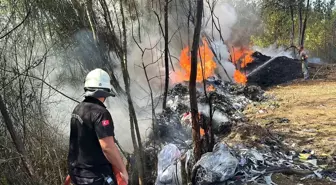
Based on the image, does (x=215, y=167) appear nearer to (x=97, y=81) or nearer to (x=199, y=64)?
(x=97, y=81)

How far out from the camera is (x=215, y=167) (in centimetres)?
440

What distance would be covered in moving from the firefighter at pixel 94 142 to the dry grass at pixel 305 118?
12.4 ft

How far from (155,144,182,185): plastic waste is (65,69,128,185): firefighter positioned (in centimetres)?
176

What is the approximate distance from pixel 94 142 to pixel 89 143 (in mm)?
44

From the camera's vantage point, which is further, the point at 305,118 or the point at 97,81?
the point at 305,118

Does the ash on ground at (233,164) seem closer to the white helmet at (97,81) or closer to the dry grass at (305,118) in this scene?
the dry grass at (305,118)

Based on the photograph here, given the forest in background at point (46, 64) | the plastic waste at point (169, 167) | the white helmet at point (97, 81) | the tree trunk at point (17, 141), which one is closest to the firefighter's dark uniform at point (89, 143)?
the white helmet at point (97, 81)

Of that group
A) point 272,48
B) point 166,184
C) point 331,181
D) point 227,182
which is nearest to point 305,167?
point 331,181

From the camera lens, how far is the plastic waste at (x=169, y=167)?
4.57 meters

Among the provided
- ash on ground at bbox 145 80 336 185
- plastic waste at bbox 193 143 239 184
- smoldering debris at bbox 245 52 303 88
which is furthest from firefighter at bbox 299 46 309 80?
plastic waste at bbox 193 143 239 184

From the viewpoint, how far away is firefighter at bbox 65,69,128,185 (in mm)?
2691

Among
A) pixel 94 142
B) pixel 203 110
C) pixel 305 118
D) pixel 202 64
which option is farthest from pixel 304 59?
pixel 94 142

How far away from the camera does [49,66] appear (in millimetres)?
5547

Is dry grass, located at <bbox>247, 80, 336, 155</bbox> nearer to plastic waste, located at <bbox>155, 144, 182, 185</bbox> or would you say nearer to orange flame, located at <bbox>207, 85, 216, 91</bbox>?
orange flame, located at <bbox>207, 85, 216, 91</bbox>
